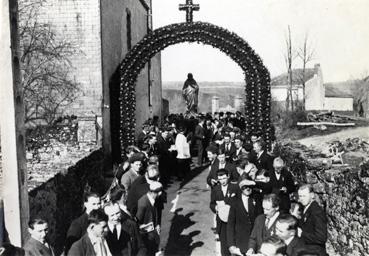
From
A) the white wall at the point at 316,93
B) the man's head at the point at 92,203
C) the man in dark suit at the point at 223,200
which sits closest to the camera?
the man's head at the point at 92,203

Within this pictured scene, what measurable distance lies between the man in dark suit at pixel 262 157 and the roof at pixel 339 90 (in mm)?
53135

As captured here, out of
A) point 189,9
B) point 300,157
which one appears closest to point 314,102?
point 189,9

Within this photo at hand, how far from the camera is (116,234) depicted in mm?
5719

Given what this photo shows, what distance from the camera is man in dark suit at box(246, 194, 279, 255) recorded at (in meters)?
5.80

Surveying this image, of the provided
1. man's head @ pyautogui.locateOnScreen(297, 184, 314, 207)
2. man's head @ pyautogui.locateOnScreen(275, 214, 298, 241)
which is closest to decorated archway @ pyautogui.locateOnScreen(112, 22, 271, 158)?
man's head @ pyautogui.locateOnScreen(297, 184, 314, 207)

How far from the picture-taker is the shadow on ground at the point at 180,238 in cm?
920

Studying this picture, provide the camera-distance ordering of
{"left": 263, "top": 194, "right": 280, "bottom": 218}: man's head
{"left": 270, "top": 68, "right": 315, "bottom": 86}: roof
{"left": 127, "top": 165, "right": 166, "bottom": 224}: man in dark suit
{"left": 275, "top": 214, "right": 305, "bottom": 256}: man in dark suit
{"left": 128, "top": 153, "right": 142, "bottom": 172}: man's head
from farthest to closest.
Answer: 1. {"left": 270, "top": 68, "right": 315, "bottom": 86}: roof
2. {"left": 128, "top": 153, "right": 142, "bottom": 172}: man's head
3. {"left": 127, "top": 165, "right": 166, "bottom": 224}: man in dark suit
4. {"left": 263, "top": 194, "right": 280, "bottom": 218}: man's head
5. {"left": 275, "top": 214, "right": 305, "bottom": 256}: man in dark suit

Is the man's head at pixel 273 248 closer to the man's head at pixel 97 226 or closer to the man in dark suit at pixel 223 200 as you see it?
the man's head at pixel 97 226

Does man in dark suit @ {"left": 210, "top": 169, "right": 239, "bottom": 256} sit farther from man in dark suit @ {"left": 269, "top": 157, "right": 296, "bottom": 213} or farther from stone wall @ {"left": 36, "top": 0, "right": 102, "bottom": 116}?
stone wall @ {"left": 36, "top": 0, "right": 102, "bottom": 116}

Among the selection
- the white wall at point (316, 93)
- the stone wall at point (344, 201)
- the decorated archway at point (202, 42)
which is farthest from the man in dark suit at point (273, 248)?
the white wall at point (316, 93)

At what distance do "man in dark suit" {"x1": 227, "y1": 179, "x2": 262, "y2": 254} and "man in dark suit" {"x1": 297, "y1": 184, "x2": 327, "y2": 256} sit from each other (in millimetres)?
803

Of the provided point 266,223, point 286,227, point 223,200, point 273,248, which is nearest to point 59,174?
point 223,200

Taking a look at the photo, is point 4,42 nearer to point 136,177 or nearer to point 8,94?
point 8,94

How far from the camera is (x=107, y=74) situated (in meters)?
16.1
